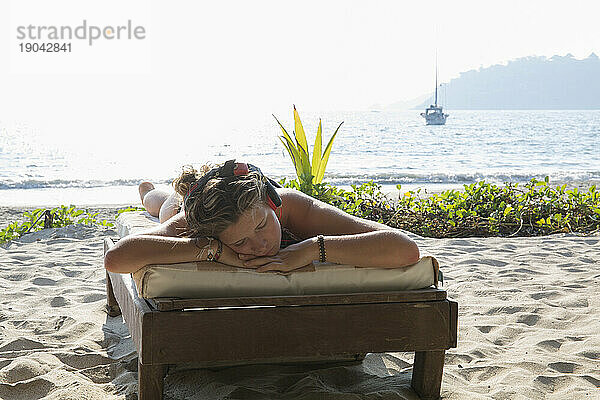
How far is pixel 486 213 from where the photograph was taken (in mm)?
5949

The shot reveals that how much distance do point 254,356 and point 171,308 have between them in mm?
297

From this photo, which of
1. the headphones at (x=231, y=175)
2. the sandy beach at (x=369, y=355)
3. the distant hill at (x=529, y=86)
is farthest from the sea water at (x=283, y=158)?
the distant hill at (x=529, y=86)

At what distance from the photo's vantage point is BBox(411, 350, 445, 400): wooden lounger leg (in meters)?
2.15

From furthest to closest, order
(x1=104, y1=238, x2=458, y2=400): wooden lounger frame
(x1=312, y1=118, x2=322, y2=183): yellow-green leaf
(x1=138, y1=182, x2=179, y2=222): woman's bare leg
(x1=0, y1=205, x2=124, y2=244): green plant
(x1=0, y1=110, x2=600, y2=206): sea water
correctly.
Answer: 1. (x1=0, y1=110, x2=600, y2=206): sea water
2. (x1=312, y1=118, x2=322, y2=183): yellow-green leaf
3. (x1=0, y1=205, x2=124, y2=244): green plant
4. (x1=138, y1=182, x2=179, y2=222): woman's bare leg
5. (x1=104, y1=238, x2=458, y2=400): wooden lounger frame

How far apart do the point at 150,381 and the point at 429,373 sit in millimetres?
908

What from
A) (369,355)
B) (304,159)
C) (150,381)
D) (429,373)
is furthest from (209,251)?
(304,159)

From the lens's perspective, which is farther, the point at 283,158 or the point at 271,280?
the point at 283,158

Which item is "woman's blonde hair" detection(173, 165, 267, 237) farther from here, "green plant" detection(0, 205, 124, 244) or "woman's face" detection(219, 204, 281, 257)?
"green plant" detection(0, 205, 124, 244)

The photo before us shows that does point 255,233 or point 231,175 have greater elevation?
point 231,175

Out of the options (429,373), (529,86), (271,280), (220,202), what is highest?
(529,86)

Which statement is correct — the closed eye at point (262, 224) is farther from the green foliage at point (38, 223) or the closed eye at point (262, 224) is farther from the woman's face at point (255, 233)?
the green foliage at point (38, 223)

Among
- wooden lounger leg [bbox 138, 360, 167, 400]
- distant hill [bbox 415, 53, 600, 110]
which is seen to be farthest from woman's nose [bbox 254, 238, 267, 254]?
distant hill [bbox 415, 53, 600, 110]

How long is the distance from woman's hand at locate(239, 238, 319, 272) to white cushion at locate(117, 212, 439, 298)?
0.08 ft

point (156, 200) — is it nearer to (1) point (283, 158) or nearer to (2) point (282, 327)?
(2) point (282, 327)
